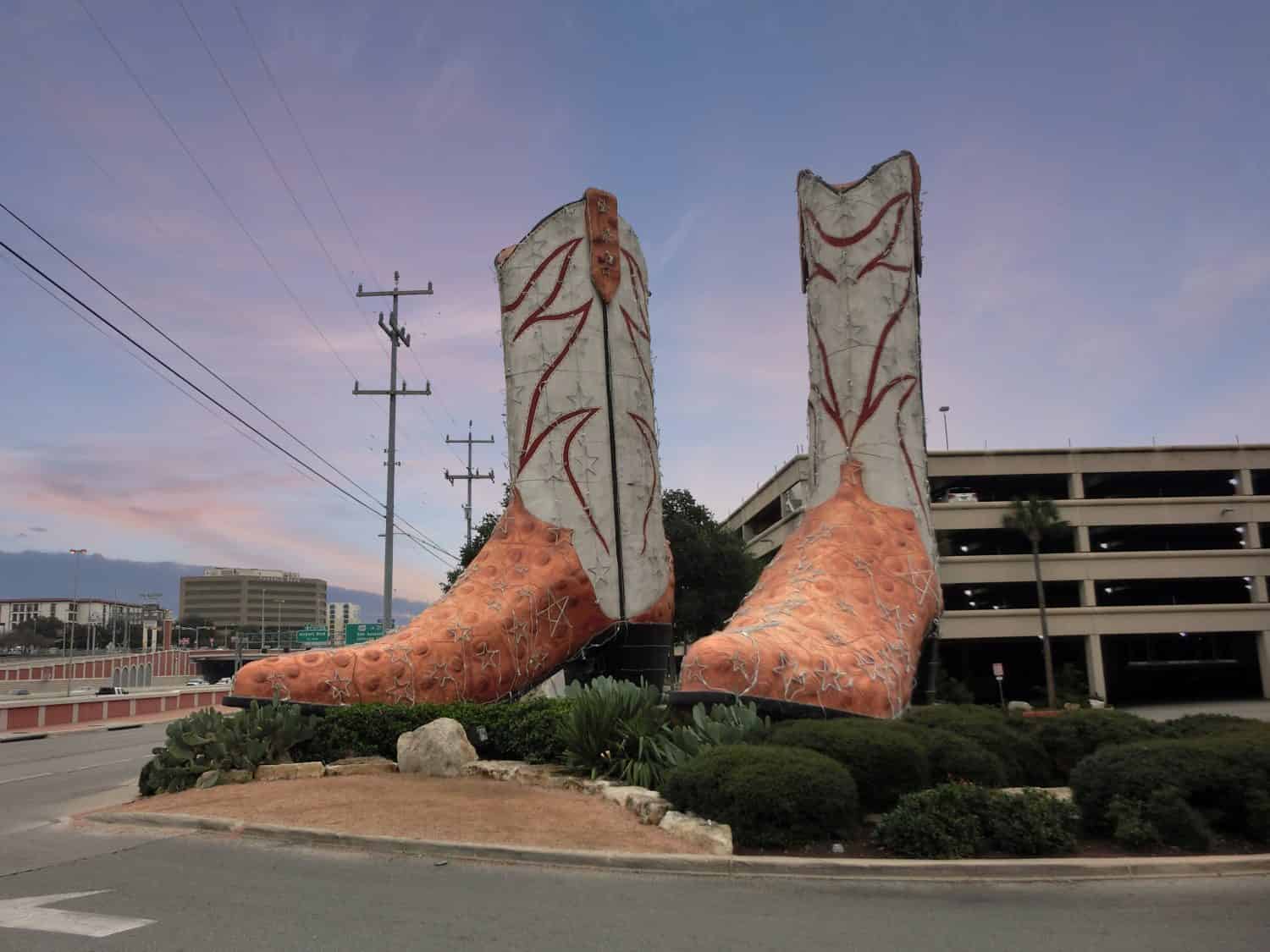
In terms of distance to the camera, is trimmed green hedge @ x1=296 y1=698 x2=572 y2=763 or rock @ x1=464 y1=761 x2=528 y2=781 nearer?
rock @ x1=464 y1=761 x2=528 y2=781

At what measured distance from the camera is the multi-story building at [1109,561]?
127 feet

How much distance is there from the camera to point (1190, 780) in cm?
623

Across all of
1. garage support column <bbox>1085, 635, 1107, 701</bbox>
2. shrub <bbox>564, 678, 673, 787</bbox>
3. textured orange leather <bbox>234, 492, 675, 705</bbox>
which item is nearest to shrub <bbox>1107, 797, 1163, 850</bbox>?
shrub <bbox>564, 678, 673, 787</bbox>

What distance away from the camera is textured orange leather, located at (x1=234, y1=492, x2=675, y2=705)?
9711 millimetres

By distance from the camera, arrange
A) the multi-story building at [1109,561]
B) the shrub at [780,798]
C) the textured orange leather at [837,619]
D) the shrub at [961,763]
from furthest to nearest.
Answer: the multi-story building at [1109,561], the textured orange leather at [837,619], the shrub at [961,763], the shrub at [780,798]

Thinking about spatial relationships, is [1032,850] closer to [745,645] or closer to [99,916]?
[745,645]

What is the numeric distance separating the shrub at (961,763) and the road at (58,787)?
6000 millimetres

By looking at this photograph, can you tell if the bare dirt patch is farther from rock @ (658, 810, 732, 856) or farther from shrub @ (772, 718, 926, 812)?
shrub @ (772, 718, 926, 812)

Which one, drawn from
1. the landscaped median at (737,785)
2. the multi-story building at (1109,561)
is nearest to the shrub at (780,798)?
the landscaped median at (737,785)

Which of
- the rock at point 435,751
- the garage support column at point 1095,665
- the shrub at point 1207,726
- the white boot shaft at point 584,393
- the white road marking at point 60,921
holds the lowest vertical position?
the garage support column at point 1095,665

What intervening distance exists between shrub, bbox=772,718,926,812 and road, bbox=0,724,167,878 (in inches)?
201

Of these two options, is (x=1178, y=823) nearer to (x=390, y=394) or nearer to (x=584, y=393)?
(x=584, y=393)

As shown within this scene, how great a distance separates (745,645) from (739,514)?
46645 mm

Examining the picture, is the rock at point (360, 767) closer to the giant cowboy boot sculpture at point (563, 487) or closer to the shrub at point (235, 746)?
the shrub at point (235, 746)
